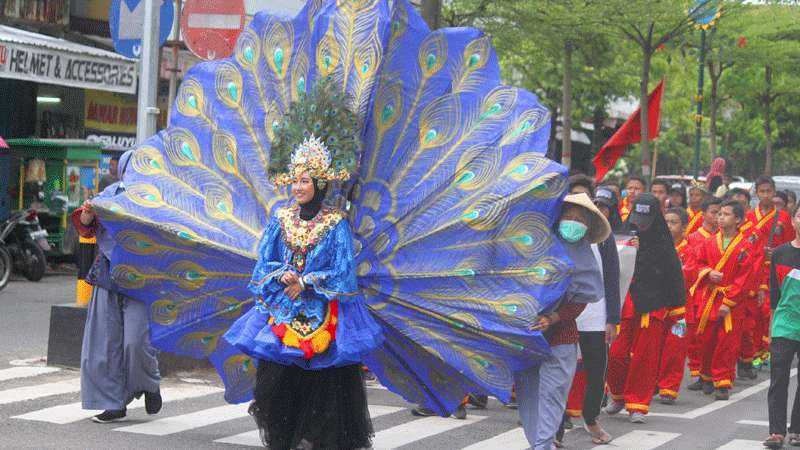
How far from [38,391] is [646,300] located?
15.6ft

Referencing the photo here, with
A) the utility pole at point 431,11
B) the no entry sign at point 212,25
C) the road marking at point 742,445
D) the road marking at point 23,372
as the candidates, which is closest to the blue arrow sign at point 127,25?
the no entry sign at point 212,25

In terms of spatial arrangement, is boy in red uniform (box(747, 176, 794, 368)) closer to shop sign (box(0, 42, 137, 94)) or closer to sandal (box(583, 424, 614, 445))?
sandal (box(583, 424, 614, 445))

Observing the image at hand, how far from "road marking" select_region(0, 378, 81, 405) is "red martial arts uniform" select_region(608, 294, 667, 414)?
165 inches

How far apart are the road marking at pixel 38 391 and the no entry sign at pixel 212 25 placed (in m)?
3.05

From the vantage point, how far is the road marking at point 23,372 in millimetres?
10922

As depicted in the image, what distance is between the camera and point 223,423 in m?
9.41

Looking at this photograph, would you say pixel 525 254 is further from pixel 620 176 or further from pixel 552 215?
pixel 620 176

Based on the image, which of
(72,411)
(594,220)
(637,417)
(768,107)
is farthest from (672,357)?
(768,107)

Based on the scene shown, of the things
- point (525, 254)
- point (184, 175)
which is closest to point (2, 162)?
point (184, 175)

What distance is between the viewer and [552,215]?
7.20 metres

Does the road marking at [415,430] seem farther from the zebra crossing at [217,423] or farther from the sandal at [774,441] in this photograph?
the sandal at [774,441]

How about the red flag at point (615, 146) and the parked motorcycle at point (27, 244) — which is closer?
the red flag at point (615, 146)

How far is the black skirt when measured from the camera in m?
7.25

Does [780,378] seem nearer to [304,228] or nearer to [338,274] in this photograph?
[338,274]
